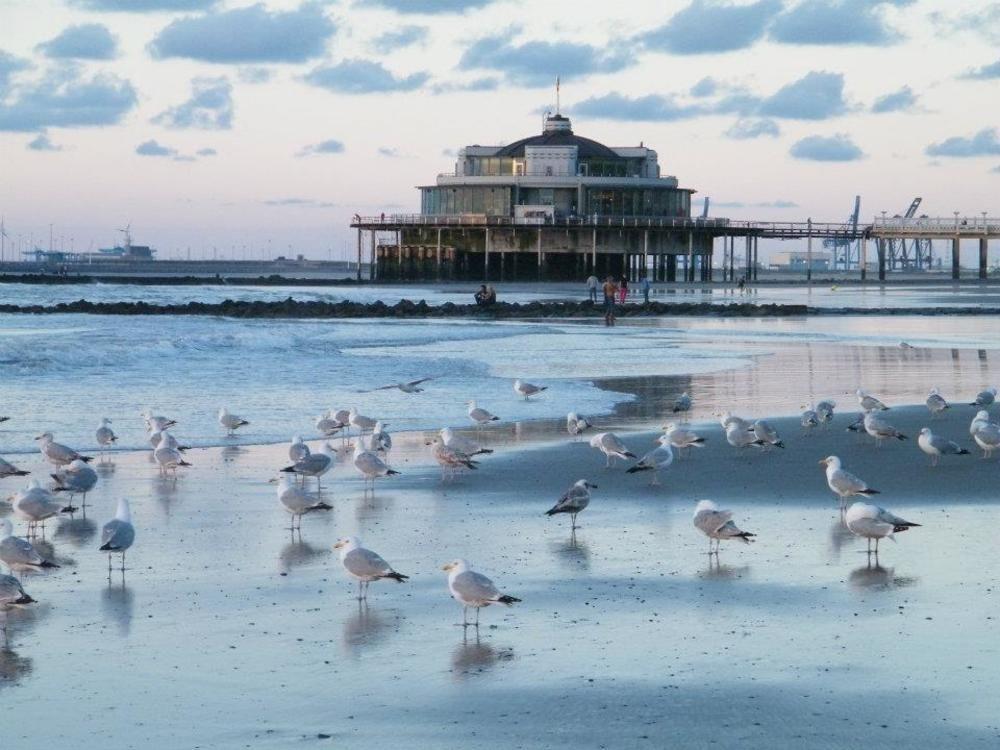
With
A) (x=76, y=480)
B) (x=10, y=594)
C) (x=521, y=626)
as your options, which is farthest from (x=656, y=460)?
(x=10, y=594)

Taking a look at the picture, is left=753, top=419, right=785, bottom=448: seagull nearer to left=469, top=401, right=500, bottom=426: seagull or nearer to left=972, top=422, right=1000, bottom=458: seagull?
left=972, top=422, right=1000, bottom=458: seagull

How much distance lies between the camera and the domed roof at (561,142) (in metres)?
94.8

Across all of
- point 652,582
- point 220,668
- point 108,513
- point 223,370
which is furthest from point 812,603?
point 223,370

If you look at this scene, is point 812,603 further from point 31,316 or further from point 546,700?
point 31,316

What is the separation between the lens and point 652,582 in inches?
364

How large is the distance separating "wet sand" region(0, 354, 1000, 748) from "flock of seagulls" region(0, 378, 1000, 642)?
18 centimetres

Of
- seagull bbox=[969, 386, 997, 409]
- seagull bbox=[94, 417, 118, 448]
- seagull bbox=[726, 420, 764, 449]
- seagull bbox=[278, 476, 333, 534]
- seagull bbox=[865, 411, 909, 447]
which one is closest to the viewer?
seagull bbox=[278, 476, 333, 534]

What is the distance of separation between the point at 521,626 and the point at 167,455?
6.09 meters

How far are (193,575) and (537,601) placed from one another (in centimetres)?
215

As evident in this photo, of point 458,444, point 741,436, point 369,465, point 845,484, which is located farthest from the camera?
point 741,436

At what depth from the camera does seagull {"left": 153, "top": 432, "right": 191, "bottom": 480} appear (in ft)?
44.4

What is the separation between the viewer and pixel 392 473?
527 inches

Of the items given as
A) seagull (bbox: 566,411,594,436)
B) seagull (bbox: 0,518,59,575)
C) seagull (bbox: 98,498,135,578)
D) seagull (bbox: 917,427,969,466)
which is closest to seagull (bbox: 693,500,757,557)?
seagull (bbox: 98,498,135,578)

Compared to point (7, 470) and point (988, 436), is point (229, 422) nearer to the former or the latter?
point (7, 470)
